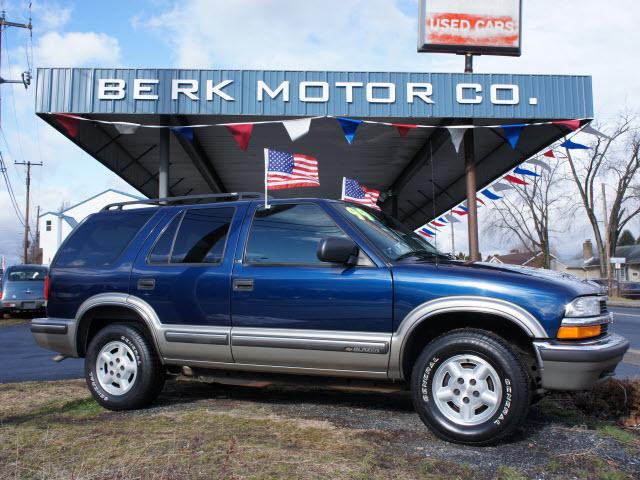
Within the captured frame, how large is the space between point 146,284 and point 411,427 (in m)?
2.60

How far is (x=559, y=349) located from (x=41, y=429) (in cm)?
389

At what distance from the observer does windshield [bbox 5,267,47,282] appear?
58.7ft

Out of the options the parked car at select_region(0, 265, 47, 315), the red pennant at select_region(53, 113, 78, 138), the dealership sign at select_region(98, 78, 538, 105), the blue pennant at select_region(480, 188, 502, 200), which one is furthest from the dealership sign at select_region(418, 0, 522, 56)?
the parked car at select_region(0, 265, 47, 315)

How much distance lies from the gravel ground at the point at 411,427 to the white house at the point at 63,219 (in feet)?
190

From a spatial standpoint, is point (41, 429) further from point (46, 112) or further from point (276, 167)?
point (46, 112)

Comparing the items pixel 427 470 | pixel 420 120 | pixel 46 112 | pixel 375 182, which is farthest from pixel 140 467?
pixel 375 182

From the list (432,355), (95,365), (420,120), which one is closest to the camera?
(432,355)

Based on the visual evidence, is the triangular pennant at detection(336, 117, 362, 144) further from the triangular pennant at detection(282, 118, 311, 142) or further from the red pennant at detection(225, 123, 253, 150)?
the red pennant at detection(225, 123, 253, 150)

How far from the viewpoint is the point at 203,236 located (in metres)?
5.19

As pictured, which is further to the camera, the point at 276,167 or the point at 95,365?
the point at 276,167

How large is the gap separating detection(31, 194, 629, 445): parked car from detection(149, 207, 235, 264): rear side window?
0.01m

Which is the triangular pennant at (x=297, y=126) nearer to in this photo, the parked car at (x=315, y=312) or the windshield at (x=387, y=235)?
the parked car at (x=315, y=312)

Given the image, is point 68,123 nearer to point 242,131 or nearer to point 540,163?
point 242,131

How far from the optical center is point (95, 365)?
209 inches
